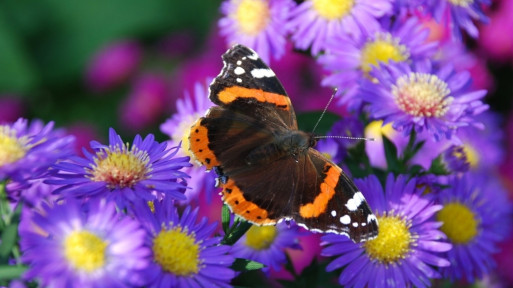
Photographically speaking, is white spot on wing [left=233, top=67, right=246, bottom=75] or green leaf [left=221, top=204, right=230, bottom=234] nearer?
green leaf [left=221, top=204, right=230, bottom=234]

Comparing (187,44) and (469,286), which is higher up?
(187,44)

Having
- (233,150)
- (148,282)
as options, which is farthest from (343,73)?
(148,282)

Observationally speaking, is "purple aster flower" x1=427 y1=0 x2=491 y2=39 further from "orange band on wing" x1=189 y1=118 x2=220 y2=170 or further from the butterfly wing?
"orange band on wing" x1=189 y1=118 x2=220 y2=170

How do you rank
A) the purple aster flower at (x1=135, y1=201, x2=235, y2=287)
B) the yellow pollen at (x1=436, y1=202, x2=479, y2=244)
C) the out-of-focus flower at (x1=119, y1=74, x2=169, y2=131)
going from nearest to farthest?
the purple aster flower at (x1=135, y1=201, x2=235, y2=287) → the yellow pollen at (x1=436, y1=202, x2=479, y2=244) → the out-of-focus flower at (x1=119, y1=74, x2=169, y2=131)

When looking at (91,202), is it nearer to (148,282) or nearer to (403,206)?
(148,282)

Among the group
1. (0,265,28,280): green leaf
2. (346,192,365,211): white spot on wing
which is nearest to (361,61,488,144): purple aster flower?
Result: (346,192,365,211): white spot on wing

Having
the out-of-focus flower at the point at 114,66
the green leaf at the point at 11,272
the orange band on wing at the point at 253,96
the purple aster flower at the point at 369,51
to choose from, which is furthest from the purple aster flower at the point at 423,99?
the out-of-focus flower at the point at 114,66

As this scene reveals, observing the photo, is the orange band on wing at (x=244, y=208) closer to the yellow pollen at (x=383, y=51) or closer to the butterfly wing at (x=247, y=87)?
the butterfly wing at (x=247, y=87)

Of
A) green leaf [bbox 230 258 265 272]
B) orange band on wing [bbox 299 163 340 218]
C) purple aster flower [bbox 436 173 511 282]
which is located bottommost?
purple aster flower [bbox 436 173 511 282]
